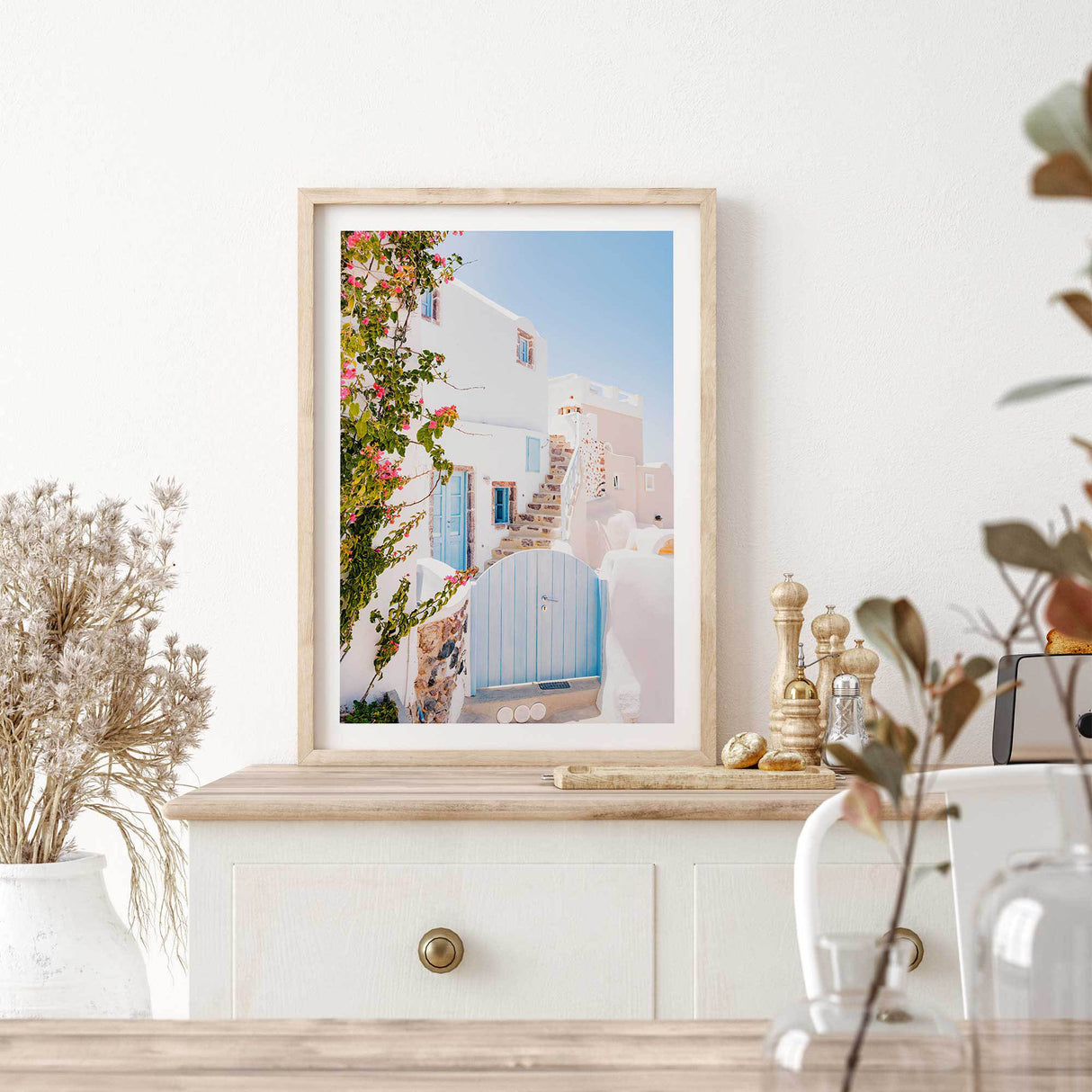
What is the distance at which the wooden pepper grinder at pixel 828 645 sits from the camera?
5.57 ft

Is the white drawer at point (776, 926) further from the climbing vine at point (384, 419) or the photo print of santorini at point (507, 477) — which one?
the climbing vine at point (384, 419)

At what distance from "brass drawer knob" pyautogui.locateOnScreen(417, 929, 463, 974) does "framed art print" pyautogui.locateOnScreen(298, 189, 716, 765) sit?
1.44ft

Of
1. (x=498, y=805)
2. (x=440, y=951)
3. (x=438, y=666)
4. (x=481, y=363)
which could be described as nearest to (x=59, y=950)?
(x=440, y=951)

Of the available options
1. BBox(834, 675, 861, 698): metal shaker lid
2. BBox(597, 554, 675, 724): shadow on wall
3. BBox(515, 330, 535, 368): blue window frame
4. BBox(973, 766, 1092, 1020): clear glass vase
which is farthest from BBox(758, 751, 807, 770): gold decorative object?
BBox(973, 766, 1092, 1020): clear glass vase

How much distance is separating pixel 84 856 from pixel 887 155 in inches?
67.1

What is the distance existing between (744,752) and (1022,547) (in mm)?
1242

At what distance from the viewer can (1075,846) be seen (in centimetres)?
Result: 45

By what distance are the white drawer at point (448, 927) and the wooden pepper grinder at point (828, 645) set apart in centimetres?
51

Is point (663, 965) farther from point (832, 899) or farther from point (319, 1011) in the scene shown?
point (319, 1011)

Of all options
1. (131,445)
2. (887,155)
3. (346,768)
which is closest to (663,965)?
(346,768)

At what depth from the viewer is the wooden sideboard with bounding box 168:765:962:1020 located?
4.39 feet

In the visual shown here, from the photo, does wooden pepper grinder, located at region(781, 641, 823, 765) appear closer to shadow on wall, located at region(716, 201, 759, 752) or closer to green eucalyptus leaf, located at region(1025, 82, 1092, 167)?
shadow on wall, located at region(716, 201, 759, 752)

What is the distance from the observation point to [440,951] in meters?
1.32

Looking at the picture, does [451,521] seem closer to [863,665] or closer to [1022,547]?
[863,665]
